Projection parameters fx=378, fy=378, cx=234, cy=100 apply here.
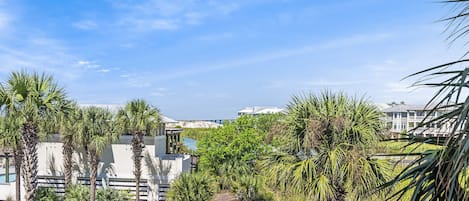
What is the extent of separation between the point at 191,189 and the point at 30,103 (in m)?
5.53

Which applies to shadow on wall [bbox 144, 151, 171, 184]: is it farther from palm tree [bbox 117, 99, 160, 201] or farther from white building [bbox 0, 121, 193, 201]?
palm tree [bbox 117, 99, 160, 201]

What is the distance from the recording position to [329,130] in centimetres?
754

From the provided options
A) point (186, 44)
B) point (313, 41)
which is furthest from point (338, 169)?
point (186, 44)

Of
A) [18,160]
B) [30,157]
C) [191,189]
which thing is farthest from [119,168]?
[30,157]

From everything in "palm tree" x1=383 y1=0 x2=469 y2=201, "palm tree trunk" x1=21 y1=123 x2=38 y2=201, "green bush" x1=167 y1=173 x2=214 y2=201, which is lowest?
"green bush" x1=167 y1=173 x2=214 y2=201

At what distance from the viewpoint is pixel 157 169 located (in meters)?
15.6

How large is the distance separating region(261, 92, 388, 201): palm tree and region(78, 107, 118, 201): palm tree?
27.1 ft

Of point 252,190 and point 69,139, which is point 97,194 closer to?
point 69,139

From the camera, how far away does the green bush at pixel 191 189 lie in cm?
1235

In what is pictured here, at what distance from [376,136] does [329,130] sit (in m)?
0.89

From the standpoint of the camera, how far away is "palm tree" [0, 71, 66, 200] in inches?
366

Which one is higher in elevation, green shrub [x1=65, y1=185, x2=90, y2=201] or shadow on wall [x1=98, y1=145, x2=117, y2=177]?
shadow on wall [x1=98, y1=145, x2=117, y2=177]

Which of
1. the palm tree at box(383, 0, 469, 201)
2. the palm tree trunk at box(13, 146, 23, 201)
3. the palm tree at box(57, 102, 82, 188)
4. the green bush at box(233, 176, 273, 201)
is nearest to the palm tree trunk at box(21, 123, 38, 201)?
the palm tree trunk at box(13, 146, 23, 201)

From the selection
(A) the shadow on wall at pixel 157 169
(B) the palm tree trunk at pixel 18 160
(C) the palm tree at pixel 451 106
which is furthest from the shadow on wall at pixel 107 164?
(C) the palm tree at pixel 451 106
